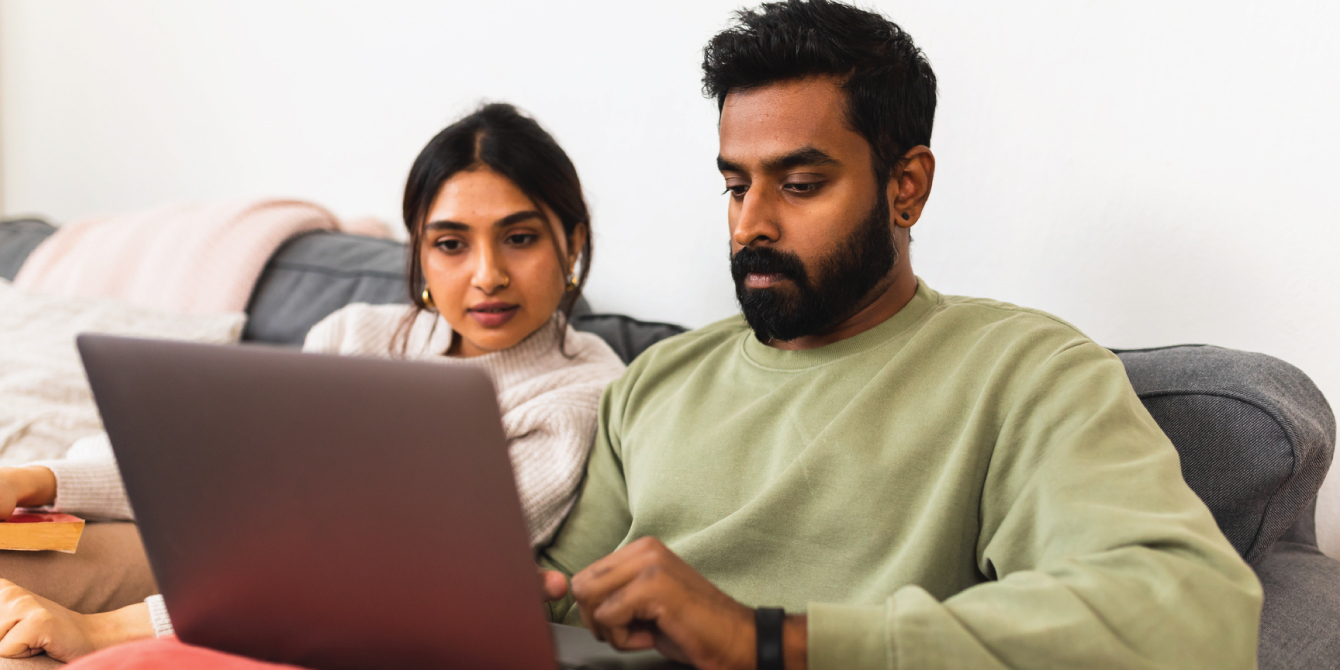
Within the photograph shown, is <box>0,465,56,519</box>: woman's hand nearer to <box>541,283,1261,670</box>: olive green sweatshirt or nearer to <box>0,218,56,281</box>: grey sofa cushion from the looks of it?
<box>541,283,1261,670</box>: olive green sweatshirt

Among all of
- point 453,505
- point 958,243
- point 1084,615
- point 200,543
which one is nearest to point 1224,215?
point 958,243

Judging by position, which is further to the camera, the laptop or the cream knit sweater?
the cream knit sweater

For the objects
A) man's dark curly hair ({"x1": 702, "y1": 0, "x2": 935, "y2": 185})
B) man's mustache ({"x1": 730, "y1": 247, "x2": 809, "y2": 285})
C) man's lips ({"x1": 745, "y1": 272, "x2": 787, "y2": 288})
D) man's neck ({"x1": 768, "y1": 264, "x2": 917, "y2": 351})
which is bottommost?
man's neck ({"x1": 768, "y1": 264, "x2": 917, "y2": 351})

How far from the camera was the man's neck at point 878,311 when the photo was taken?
96 cm

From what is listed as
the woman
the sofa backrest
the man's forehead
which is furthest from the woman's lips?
the sofa backrest

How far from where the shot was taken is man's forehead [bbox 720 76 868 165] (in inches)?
35.6

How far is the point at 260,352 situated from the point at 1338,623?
0.93 metres

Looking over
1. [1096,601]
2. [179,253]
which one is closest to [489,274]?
[1096,601]

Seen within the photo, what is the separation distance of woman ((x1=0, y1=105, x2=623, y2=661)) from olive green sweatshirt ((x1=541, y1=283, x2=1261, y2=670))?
6 cm

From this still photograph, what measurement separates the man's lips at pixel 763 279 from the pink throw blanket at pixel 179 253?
1.16 m

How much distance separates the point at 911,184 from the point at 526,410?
1.78 ft

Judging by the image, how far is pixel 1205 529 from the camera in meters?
0.65

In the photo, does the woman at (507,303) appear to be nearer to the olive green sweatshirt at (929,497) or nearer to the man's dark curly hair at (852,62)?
the olive green sweatshirt at (929,497)

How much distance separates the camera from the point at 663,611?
2.10ft
